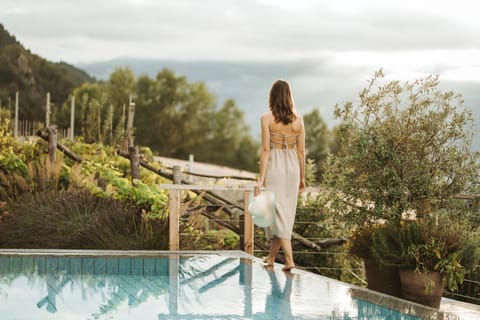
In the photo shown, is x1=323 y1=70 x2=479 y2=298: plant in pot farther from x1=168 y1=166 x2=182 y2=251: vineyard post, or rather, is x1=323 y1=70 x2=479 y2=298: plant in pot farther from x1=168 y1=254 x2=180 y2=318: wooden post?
x1=168 y1=166 x2=182 y2=251: vineyard post

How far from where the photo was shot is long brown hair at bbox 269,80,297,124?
20.2 ft

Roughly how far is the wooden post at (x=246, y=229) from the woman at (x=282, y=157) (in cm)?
165

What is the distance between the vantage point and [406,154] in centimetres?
678

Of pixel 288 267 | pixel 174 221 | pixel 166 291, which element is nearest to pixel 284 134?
pixel 288 267

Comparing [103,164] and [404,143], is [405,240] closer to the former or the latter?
Answer: [404,143]

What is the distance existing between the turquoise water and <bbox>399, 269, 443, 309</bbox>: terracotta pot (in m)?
0.46

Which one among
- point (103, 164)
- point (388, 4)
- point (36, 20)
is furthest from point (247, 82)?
point (103, 164)

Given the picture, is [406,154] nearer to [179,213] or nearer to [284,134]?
[284,134]

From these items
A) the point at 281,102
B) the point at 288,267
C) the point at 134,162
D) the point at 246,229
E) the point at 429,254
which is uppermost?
the point at 281,102

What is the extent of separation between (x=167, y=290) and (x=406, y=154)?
234 cm

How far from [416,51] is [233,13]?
40.1 ft

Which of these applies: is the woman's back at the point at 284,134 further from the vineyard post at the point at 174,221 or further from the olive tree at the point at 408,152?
the vineyard post at the point at 174,221

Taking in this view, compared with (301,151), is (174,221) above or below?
below

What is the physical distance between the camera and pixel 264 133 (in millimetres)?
6223
